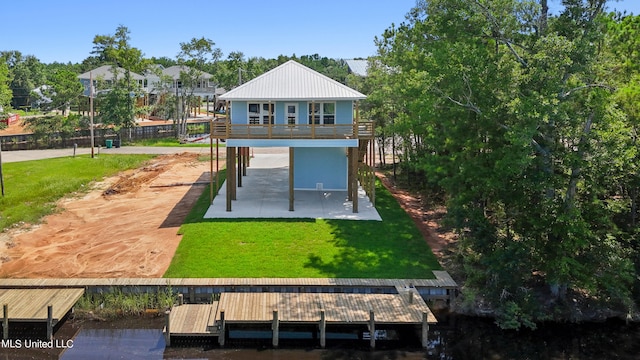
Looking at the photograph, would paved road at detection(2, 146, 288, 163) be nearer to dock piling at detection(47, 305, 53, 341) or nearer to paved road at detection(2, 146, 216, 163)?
paved road at detection(2, 146, 216, 163)

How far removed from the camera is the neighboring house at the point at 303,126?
1026 inches

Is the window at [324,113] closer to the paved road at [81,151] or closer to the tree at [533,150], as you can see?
the tree at [533,150]

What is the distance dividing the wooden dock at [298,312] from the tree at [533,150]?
103 inches

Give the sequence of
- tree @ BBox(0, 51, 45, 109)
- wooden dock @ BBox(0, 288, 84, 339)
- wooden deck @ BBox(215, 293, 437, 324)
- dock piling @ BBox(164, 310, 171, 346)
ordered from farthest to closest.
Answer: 1. tree @ BBox(0, 51, 45, 109)
2. wooden deck @ BBox(215, 293, 437, 324)
3. wooden dock @ BBox(0, 288, 84, 339)
4. dock piling @ BBox(164, 310, 171, 346)

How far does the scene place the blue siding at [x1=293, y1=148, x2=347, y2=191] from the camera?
30.2m

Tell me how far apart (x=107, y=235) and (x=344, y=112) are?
12.8 m

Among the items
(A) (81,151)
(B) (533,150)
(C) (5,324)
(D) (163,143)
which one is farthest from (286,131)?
(D) (163,143)

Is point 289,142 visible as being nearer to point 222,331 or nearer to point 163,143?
point 222,331

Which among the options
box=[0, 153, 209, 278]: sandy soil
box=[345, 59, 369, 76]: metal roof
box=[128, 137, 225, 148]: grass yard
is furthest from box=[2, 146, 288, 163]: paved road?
box=[345, 59, 369, 76]: metal roof

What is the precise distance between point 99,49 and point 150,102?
29113mm

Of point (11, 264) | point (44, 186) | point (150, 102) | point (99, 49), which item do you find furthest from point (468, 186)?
point (99, 49)

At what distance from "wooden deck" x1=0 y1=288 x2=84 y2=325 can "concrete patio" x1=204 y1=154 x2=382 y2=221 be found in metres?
8.64

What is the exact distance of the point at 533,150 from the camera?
57.4ft

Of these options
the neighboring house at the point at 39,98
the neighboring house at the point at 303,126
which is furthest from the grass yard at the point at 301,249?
the neighboring house at the point at 39,98
